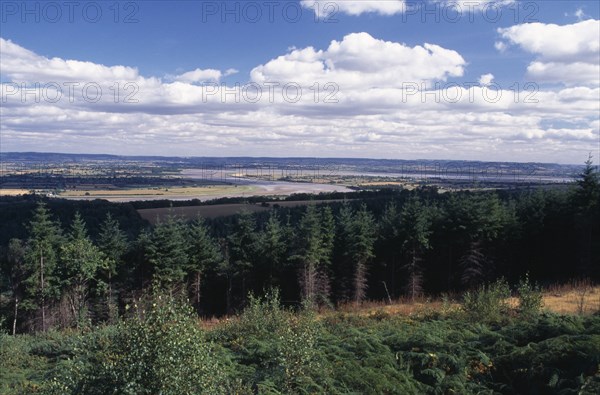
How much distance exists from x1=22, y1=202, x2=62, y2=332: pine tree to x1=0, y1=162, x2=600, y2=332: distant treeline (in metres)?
0.07

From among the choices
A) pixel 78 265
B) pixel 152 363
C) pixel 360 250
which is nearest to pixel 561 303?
pixel 360 250

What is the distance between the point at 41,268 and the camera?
32438 mm

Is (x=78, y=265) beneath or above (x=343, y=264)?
above

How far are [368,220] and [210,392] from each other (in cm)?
Result: 3113

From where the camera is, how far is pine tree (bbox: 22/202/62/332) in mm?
32531

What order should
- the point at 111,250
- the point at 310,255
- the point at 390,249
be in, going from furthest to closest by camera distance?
the point at 390,249, the point at 111,250, the point at 310,255

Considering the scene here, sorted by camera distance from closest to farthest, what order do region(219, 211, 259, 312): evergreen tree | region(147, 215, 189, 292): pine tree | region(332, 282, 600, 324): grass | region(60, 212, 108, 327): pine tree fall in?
region(332, 282, 600, 324): grass < region(60, 212, 108, 327): pine tree < region(147, 215, 189, 292): pine tree < region(219, 211, 259, 312): evergreen tree

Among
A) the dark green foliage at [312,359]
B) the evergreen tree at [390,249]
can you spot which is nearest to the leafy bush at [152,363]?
the dark green foliage at [312,359]

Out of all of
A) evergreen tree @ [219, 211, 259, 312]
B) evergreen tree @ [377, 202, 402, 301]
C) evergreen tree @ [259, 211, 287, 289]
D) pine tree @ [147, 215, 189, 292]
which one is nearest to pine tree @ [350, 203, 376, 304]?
evergreen tree @ [377, 202, 402, 301]

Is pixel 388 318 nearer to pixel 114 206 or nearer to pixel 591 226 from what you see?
pixel 591 226

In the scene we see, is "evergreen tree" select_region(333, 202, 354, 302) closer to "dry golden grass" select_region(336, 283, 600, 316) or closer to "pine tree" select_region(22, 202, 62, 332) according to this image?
"dry golden grass" select_region(336, 283, 600, 316)

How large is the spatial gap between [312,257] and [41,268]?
1969 centimetres

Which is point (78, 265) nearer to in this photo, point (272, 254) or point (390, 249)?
point (272, 254)

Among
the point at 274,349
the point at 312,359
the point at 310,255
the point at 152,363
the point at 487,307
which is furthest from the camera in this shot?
the point at 310,255
